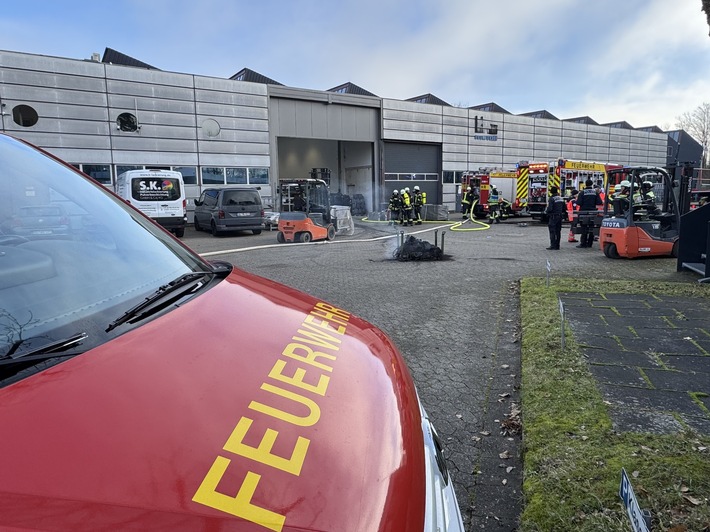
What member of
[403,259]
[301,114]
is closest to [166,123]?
[301,114]

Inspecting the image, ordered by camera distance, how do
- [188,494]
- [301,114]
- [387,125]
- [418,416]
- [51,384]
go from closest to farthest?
[188,494] < [51,384] < [418,416] < [301,114] < [387,125]

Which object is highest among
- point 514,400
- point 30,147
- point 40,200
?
point 30,147

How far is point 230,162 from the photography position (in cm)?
2491

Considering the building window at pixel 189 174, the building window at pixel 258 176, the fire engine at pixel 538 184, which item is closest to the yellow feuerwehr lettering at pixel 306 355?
the fire engine at pixel 538 184

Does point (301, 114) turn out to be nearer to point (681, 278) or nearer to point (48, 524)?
point (681, 278)

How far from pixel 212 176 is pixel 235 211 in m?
7.39

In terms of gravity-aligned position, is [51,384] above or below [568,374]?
above

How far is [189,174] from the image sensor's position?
23.9 metres

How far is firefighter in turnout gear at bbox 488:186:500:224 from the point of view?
24.0 meters

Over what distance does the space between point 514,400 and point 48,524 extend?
3520mm

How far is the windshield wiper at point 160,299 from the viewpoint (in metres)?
1.40

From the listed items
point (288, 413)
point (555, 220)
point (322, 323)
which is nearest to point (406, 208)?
point (555, 220)

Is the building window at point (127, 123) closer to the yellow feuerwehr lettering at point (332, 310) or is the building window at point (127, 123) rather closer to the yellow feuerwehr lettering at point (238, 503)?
the yellow feuerwehr lettering at point (332, 310)

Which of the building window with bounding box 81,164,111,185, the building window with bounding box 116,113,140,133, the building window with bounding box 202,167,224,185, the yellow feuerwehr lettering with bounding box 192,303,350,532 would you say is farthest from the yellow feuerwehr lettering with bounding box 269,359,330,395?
the building window with bounding box 202,167,224,185
